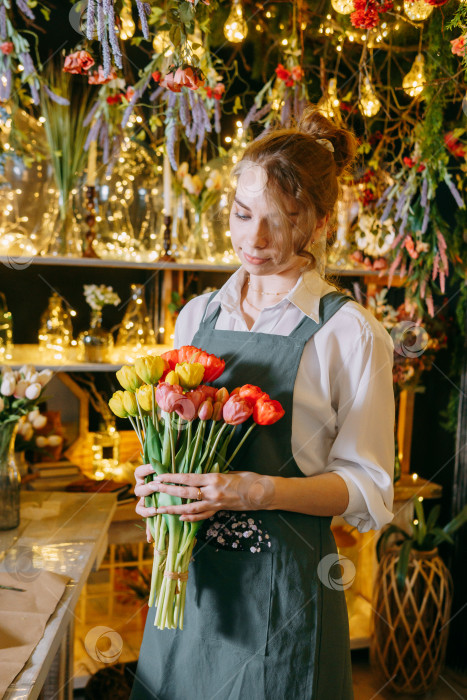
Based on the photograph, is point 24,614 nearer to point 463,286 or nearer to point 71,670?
point 71,670

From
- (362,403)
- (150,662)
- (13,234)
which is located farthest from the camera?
(13,234)

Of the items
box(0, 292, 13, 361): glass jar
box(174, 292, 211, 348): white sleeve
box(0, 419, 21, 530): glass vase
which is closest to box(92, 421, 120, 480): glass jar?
box(0, 292, 13, 361): glass jar

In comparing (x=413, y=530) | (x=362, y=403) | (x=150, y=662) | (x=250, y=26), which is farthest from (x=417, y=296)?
(x=150, y=662)

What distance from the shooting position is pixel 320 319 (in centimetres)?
125

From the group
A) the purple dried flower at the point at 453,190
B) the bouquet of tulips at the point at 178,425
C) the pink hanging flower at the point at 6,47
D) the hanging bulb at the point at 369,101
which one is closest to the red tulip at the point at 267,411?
the bouquet of tulips at the point at 178,425

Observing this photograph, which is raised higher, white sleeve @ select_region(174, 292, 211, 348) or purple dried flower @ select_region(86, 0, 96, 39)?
purple dried flower @ select_region(86, 0, 96, 39)

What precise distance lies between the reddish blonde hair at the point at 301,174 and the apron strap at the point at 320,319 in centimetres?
9

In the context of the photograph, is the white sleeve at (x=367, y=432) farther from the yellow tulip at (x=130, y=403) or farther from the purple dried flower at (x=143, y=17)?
the purple dried flower at (x=143, y=17)

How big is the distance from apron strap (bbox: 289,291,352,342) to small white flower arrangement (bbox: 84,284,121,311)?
134 centimetres

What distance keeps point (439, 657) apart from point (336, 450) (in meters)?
1.76

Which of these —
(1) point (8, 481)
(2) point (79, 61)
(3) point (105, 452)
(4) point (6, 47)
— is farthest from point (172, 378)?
(3) point (105, 452)

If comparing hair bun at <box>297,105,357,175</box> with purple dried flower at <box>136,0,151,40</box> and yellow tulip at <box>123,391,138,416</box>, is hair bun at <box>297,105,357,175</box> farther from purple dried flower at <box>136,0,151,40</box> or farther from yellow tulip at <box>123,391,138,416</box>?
yellow tulip at <box>123,391,138,416</box>

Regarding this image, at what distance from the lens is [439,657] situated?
2.52m

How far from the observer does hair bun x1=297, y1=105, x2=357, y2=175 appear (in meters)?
1.28
